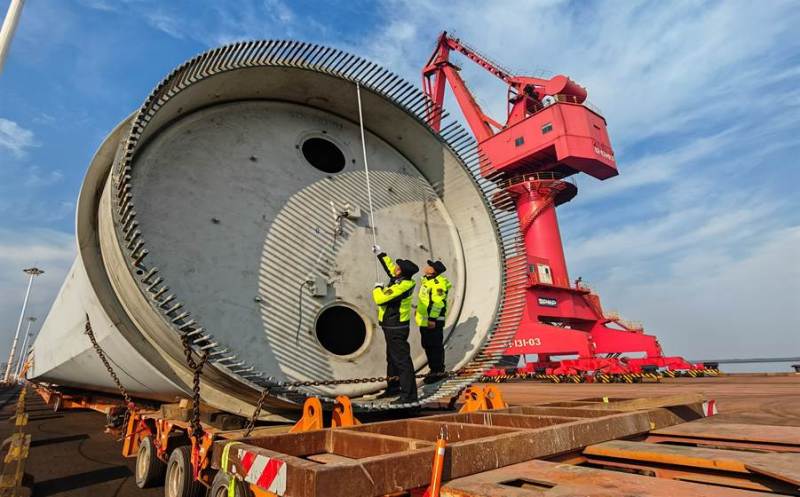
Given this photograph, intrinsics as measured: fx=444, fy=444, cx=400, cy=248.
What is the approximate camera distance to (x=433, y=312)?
418 centimetres

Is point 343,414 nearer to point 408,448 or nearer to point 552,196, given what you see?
point 408,448

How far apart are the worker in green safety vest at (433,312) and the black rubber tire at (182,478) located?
2098mm

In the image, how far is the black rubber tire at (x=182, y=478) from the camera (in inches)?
113

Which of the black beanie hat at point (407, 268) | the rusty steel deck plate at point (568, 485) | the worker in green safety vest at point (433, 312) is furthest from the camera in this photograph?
the worker in green safety vest at point (433, 312)

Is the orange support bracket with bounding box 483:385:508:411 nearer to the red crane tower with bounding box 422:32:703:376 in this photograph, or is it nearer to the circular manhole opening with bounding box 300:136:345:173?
the circular manhole opening with bounding box 300:136:345:173

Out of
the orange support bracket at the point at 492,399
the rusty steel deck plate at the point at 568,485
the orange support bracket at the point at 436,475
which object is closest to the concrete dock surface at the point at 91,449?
the orange support bracket at the point at 492,399

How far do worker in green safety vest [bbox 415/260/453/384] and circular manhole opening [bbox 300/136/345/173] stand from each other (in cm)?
167

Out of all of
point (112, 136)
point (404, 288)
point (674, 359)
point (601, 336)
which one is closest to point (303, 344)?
point (404, 288)

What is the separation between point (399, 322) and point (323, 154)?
7.53 feet

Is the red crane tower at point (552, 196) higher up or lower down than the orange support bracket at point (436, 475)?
higher up

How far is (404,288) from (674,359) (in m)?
16.3

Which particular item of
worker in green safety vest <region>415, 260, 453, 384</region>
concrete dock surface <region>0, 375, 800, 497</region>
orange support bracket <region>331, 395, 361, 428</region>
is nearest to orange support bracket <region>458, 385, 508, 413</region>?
worker in green safety vest <region>415, 260, 453, 384</region>

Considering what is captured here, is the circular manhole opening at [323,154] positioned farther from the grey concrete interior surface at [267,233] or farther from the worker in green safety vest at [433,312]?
the worker in green safety vest at [433,312]

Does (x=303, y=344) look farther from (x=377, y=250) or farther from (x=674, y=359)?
(x=674, y=359)
